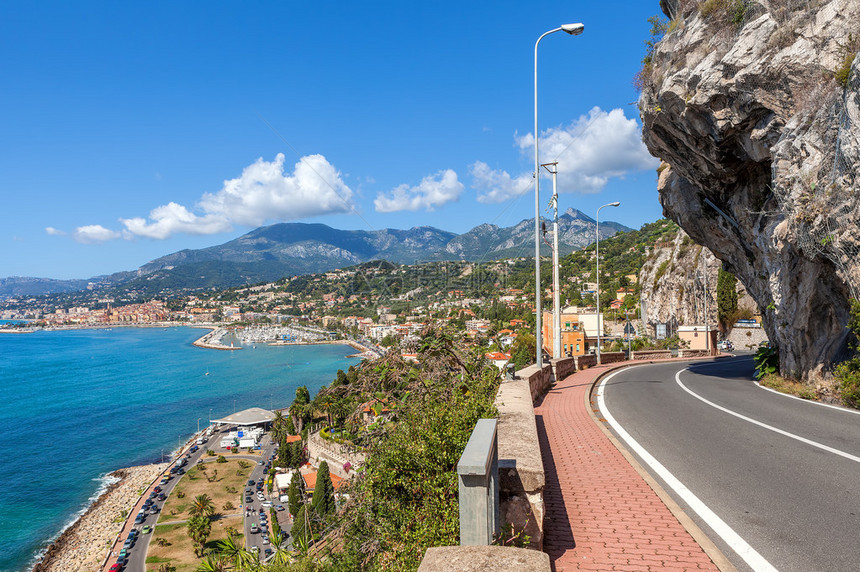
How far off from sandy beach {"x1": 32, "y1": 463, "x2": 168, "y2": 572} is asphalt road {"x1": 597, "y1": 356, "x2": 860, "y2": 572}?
27807mm

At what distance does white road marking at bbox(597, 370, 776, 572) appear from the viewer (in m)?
3.19

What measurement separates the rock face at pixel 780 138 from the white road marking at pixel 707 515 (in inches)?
242

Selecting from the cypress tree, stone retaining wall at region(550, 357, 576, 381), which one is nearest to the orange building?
stone retaining wall at region(550, 357, 576, 381)

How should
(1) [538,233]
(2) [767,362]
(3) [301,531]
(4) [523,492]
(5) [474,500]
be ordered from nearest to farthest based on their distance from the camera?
1. (5) [474,500]
2. (4) [523,492]
3. (3) [301,531]
4. (1) [538,233]
5. (2) [767,362]

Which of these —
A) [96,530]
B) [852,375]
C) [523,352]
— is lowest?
[96,530]

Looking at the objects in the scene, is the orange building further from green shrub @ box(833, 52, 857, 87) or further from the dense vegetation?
the dense vegetation

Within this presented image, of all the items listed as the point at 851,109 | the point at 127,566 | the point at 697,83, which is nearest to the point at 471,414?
the point at 851,109

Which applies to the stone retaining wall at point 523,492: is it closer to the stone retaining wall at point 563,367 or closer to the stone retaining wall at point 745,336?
the stone retaining wall at point 563,367

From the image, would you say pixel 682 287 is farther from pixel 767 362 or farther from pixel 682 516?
pixel 682 516

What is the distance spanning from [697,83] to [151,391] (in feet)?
252

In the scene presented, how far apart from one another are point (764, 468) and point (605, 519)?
2499mm

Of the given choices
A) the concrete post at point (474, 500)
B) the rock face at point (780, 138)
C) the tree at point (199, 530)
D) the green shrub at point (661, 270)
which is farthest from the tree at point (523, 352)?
the concrete post at point (474, 500)

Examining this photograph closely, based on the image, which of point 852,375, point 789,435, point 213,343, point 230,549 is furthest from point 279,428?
point 213,343

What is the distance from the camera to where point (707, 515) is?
396 centimetres
